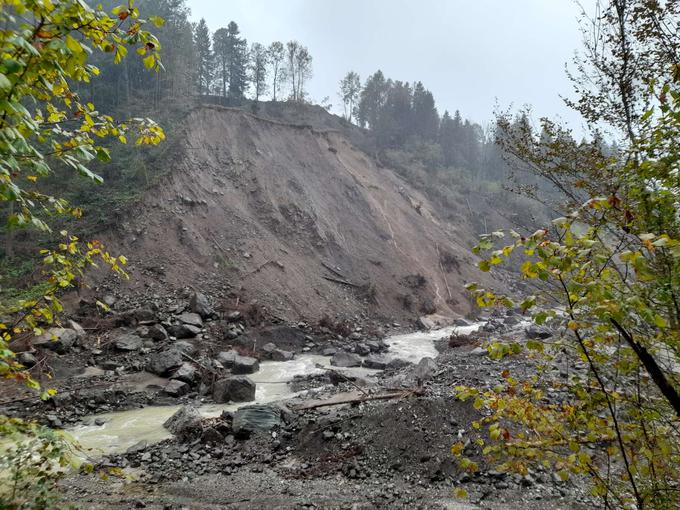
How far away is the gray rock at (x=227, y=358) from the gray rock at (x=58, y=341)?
488cm

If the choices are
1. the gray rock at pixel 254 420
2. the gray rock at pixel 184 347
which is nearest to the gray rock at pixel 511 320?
the gray rock at pixel 184 347

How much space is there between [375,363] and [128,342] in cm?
918

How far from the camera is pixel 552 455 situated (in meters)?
2.53

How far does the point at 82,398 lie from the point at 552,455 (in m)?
12.3

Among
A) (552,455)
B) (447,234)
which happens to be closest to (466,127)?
(447,234)

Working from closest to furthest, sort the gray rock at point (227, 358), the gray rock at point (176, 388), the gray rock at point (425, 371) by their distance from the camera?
the gray rock at point (425, 371), the gray rock at point (176, 388), the gray rock at point (227, 358)

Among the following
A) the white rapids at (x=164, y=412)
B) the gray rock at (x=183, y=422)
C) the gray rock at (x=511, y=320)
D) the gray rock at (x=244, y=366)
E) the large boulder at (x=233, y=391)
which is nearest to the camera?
the gray rock at (x=183, y=422)

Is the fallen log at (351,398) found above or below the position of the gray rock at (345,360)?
above

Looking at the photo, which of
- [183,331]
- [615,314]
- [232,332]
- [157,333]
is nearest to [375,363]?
[232,332]

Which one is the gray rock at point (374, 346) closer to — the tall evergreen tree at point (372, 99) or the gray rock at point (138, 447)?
the gray rock at point (138, 447)

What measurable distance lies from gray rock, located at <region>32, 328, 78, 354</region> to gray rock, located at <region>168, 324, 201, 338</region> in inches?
128

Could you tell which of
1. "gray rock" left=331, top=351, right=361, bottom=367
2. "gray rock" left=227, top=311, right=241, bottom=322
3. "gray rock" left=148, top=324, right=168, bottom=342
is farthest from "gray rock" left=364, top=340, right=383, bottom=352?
"gray rock" left=148, top=324, right=168, bottom=342

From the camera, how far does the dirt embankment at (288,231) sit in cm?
2178

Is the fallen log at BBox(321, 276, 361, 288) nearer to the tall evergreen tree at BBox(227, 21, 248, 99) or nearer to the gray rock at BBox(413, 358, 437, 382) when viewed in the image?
the gray rock at BBox(413, 358, 437, 382)
